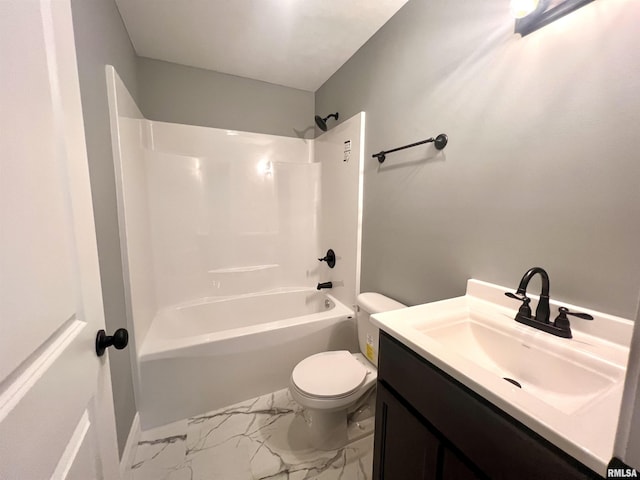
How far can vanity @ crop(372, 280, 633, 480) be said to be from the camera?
478mm

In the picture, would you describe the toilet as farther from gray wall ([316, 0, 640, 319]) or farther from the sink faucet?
the sink faucet

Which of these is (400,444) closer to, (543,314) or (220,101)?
(543,314)

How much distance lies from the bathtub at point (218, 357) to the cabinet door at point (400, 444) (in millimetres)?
914

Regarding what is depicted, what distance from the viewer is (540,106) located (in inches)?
34.9

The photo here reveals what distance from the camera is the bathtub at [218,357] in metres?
1.50

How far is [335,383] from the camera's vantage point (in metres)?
1.31

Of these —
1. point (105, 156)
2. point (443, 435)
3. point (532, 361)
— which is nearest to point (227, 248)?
point (105, 156)

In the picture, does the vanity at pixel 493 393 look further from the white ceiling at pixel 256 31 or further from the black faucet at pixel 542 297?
the white ceiling at pixel 256 31

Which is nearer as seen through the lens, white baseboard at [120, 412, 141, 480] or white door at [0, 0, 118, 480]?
white door at [0, 0, 118, 480]

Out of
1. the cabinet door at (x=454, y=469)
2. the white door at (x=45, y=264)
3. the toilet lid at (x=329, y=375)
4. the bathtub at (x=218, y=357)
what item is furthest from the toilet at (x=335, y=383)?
the white door at (x=45, y=264)

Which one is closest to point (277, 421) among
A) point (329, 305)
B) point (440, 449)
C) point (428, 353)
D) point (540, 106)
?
point (329, 305)

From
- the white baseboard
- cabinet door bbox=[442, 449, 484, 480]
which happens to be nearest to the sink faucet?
cabinet door bbox=[442, 449, 484, 480]

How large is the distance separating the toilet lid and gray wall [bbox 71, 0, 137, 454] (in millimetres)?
883

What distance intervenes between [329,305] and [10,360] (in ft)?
6.72
